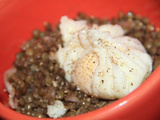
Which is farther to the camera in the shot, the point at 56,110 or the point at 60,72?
the point at 60,72

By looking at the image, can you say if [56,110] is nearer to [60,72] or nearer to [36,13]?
[60,72]

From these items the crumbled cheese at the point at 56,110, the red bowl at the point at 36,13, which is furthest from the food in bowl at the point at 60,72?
the red bowl at the point at 36,13

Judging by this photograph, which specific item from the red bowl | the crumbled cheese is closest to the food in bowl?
the crumbled cheese

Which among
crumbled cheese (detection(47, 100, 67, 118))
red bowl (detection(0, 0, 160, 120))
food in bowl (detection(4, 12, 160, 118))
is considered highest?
red bowl (detection(0, 0, 160, 120))

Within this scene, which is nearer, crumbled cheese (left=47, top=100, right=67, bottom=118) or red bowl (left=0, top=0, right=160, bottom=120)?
crumbled cheese (left=47, top=100, right=67, bottom=118)

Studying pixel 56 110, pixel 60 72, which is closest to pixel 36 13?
pixel 60 72

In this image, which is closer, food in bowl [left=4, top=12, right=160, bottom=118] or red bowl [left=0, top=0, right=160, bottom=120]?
food in bowl [left=4, top=12, right=160, bottom=118]

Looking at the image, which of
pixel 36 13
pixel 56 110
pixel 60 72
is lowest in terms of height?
pixel 56 110

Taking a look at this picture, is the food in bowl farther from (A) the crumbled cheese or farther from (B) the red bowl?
(B) the red bowl

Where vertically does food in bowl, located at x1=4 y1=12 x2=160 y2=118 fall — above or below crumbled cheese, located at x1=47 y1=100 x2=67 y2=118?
above
